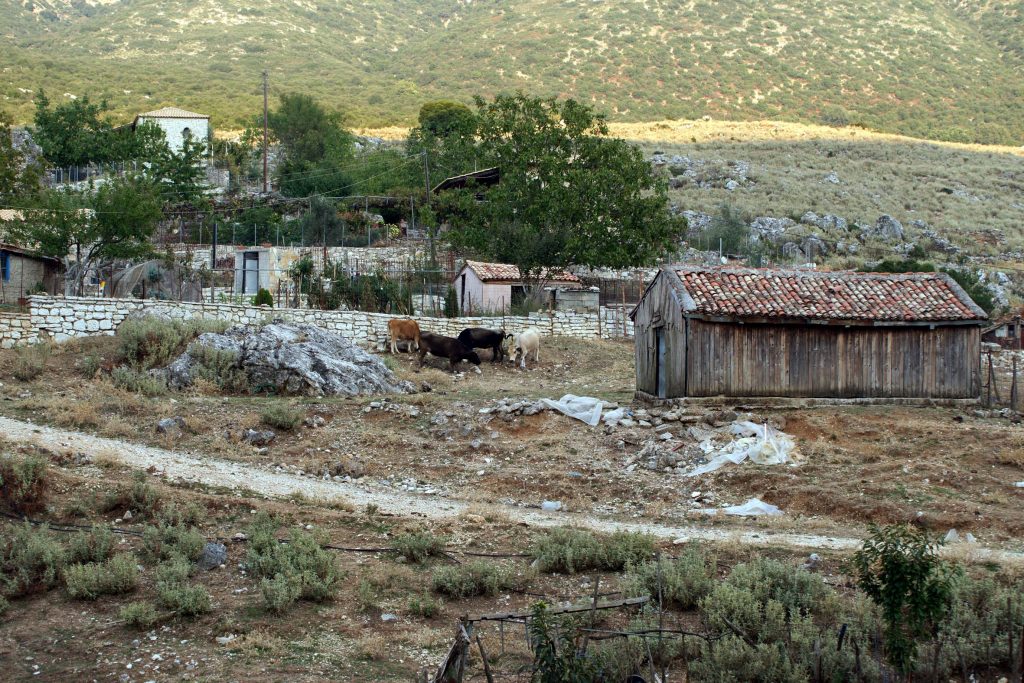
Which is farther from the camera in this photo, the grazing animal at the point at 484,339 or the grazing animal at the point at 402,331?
the grazing animal at the point at 484,339

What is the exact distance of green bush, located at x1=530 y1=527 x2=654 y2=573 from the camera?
1214cm

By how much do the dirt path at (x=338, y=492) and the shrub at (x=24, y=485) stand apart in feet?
7.37

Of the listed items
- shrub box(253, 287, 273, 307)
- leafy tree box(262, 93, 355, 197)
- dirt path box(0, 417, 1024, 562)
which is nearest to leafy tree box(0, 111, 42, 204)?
leafy tree box(262, 93, 355, 197)

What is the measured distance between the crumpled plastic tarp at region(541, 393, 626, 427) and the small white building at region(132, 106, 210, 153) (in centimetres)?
4286

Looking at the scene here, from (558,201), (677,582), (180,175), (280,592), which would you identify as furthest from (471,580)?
(180,175)

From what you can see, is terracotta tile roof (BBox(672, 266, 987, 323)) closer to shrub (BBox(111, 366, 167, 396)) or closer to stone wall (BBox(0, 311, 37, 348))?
shrub (BBox(111, 366, 167, 396))

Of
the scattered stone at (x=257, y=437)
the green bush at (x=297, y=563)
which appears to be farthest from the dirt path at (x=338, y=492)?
the green bush at (x=297, y=563)

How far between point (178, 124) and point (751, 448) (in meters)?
50.8

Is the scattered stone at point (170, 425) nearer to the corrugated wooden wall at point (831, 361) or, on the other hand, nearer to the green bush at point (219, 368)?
the green bush at point (219, 368)

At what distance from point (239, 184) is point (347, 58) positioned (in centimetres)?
6625

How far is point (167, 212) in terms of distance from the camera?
49094 millimetres

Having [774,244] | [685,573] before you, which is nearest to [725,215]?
[774,244]

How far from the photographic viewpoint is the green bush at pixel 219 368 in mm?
23031

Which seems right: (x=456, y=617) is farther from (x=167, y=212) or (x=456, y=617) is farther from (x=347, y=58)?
(x=347, y=58)
